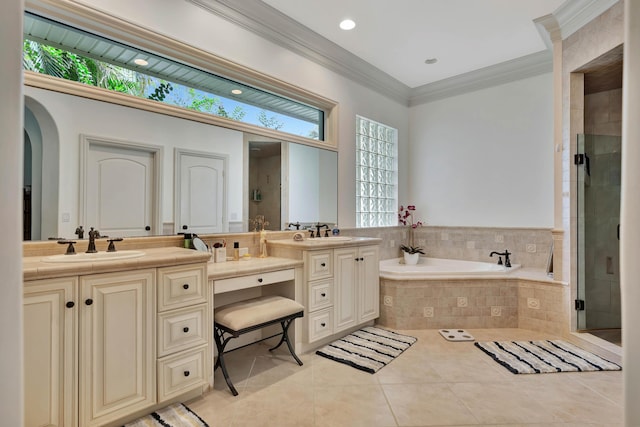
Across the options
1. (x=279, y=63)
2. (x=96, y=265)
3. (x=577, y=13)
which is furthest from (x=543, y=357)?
(x=279, y=63)

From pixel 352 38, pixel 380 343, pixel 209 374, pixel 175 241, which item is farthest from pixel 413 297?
pixel 352 38

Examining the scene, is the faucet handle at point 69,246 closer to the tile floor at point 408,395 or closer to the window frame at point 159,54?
the window frame at point 159,54

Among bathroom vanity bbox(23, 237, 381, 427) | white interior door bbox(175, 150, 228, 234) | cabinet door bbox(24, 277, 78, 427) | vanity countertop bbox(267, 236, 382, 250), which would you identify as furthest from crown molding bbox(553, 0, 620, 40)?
cabinet door bbox(24, 277, 78, 427)

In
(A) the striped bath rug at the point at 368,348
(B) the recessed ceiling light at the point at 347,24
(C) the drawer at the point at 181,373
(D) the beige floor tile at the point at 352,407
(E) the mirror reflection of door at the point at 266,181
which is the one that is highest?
(B) the recessed ceiling light at the point at 347,24

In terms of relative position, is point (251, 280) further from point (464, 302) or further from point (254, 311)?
point (464, 302)

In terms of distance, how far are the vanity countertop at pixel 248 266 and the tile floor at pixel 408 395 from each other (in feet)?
2.37

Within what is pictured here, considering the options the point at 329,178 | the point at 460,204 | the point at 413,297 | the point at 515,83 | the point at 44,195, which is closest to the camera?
the point at 44,195

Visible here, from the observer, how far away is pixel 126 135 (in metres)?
2.15

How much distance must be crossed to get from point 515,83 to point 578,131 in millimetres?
1305

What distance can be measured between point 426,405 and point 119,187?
2.32 m

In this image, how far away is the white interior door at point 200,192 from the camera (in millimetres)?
2400

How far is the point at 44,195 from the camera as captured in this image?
71.9 inches

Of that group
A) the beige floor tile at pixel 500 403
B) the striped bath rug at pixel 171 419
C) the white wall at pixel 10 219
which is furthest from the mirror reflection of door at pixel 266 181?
the white wall at pixel 10 219

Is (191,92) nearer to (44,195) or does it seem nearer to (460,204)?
(44,195)
